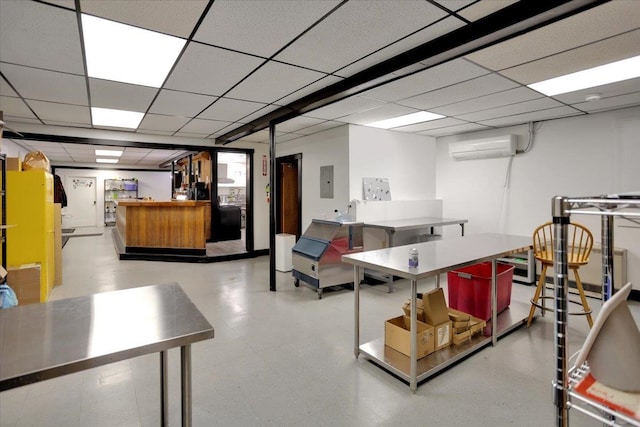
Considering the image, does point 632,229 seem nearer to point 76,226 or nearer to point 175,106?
point 175,106

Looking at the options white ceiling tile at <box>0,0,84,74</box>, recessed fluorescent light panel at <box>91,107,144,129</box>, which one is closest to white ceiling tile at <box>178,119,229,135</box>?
recessed fluorescent light panel at <box>91,107,144,129</box>

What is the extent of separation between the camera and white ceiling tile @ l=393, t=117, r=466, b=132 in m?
5.22

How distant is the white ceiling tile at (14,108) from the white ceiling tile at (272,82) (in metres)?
2.63

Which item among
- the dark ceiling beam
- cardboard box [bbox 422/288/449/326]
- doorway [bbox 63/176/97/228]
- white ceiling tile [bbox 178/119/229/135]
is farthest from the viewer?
doorway [bbox 63/176/97/228]

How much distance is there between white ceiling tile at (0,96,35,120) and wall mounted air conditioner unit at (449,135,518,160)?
21.5 ft

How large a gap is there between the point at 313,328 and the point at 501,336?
6.13ft

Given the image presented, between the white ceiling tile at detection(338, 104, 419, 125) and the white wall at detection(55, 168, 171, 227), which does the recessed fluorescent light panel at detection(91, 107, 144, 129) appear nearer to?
the white ceiling tile at detection(338, 104, 419, 125)

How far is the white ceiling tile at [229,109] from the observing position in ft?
14.0

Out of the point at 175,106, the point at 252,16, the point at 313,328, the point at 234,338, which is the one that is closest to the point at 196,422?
the point at 234,338

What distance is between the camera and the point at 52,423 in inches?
81.7

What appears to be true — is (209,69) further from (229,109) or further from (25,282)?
(25,282)

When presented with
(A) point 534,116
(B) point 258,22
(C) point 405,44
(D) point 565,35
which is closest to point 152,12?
(B) point 258,22

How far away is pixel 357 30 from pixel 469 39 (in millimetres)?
788

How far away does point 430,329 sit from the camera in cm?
273
